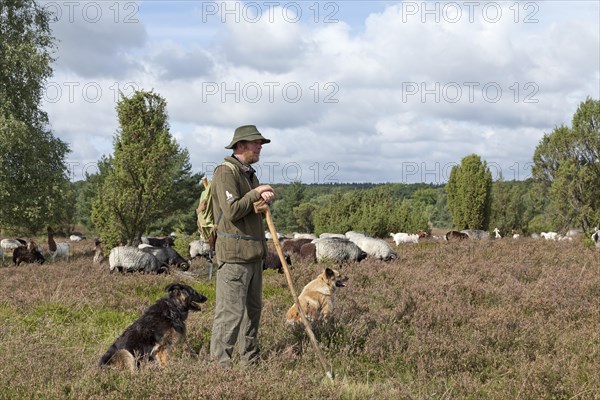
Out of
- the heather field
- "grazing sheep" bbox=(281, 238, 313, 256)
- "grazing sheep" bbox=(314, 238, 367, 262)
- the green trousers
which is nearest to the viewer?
the heather field

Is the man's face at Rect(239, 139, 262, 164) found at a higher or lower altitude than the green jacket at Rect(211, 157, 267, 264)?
higher

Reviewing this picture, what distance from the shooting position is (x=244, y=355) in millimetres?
6914

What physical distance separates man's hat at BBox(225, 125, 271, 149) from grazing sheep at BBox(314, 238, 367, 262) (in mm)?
13443

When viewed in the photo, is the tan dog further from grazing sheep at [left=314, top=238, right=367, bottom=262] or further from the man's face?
grazing sheep at [left=314, top=238, right=367, bottom=262]

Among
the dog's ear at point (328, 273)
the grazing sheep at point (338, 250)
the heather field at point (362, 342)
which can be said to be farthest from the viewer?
the grazing sheep at point (338, 250)

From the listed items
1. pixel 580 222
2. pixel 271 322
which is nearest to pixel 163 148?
pixel 271 322

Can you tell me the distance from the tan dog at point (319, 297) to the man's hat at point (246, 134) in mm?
3327

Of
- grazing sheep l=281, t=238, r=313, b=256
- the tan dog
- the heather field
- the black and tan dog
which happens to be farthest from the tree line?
the black and tan dog

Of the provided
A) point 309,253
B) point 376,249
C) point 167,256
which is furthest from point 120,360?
point 376,249

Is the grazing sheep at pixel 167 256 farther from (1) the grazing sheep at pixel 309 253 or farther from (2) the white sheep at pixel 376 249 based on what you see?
(2) the white sheep at pixel 376 249

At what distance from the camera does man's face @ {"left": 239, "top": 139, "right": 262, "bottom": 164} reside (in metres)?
6.91

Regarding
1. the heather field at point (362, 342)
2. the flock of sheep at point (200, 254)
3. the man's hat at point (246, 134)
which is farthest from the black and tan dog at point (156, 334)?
the flock of sheep at point (200, 254)

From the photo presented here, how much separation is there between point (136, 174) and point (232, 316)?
1448 cm

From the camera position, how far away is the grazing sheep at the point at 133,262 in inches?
693
